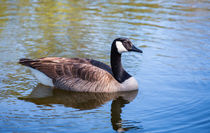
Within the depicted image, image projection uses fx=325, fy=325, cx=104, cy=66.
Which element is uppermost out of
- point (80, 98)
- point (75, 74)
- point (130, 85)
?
point (75, 74)

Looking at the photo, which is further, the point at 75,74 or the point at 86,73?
the point at 75,74

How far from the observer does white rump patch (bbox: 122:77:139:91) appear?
9445mm

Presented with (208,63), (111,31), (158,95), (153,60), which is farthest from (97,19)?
(158,95)

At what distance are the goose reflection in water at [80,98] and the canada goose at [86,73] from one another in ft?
0.55

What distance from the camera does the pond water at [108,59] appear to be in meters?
7.54

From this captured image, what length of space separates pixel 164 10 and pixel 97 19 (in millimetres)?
4482

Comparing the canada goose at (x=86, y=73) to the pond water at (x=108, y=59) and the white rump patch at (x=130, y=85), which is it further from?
the pond water at (x=108, y=59)

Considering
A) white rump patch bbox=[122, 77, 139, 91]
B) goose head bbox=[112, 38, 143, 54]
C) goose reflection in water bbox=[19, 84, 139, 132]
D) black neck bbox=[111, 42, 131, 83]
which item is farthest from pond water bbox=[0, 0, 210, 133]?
goose head bbox=[112, 38, 143, 54]

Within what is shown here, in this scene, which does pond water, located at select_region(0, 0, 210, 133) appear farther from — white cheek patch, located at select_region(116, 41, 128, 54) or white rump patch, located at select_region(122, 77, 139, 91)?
white cheek patch, located at select_region(116, 41, 128, 54)

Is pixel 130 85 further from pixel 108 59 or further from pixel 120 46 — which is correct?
pixel 108 59

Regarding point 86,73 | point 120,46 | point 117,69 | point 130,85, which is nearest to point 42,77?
point 86,73

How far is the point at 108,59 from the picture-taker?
38.7ft

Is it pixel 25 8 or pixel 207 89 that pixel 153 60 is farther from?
Result: pixel 25 8

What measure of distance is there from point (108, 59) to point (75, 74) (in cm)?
253
